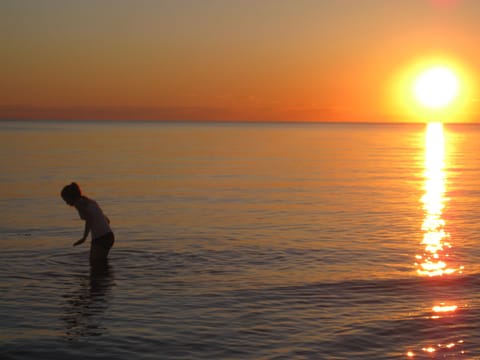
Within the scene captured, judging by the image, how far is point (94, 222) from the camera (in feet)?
47.2

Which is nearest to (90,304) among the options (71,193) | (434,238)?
(71,193)

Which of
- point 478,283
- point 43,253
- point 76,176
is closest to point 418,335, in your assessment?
point 478,283

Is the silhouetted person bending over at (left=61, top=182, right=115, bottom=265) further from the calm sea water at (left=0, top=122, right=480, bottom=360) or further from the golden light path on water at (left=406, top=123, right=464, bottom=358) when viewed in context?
the golden light path on water at (left=406, top=123, right=464, bottom=358)

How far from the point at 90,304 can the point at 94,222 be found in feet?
7.53

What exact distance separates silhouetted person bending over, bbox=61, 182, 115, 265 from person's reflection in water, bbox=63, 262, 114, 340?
1.13 ft

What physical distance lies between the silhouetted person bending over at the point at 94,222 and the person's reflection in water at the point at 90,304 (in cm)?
34

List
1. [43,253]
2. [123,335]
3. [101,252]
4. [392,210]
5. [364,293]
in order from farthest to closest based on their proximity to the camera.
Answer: [392,210]
[43,253]
[101,252]
[364,293]
[123,335]

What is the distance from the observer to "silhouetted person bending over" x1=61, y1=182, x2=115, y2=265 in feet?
44.0

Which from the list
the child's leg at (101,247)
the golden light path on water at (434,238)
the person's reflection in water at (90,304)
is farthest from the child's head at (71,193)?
the golden light path on water at (434,238)

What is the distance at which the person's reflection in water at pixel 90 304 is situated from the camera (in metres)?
11.0

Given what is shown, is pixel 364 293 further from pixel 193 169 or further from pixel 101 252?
pixel 193 169

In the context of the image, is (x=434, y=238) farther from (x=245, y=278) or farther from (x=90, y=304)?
(x=90, y=304)

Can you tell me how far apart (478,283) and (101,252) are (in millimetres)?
8128

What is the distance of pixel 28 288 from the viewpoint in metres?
13.6
